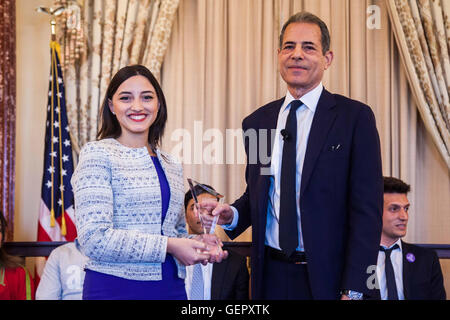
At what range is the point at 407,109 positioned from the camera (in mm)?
4508

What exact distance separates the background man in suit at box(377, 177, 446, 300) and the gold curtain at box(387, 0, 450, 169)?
1.01 m

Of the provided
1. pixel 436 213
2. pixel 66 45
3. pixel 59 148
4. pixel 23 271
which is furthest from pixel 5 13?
pixel 436 213

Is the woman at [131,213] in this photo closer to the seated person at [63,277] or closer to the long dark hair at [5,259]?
the seated person at [63,277]

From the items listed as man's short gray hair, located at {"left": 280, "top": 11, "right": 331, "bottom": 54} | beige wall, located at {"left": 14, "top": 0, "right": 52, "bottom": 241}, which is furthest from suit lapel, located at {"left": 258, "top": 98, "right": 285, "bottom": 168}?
beige wall, located at {"left": 14, "top": 0, "right": 52, "bottom": 241}

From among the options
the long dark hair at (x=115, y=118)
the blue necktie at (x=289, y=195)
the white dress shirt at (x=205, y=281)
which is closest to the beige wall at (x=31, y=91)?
the white dress shirt at (x=205, y=281)

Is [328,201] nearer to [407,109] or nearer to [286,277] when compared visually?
[286,277]

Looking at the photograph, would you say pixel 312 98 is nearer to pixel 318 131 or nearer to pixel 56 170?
pixel 318 131

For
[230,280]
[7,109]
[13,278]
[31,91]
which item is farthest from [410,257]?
[31,91]

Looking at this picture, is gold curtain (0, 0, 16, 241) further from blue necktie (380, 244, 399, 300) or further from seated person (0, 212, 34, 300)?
blue necktie (380, 244, 399, 300)

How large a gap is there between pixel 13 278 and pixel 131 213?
2.04 metres

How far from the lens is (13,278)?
146 inches

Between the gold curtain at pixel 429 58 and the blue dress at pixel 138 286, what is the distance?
283 cm

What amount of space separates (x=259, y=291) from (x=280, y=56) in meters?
0.97

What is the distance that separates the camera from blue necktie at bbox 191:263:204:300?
3.62m
